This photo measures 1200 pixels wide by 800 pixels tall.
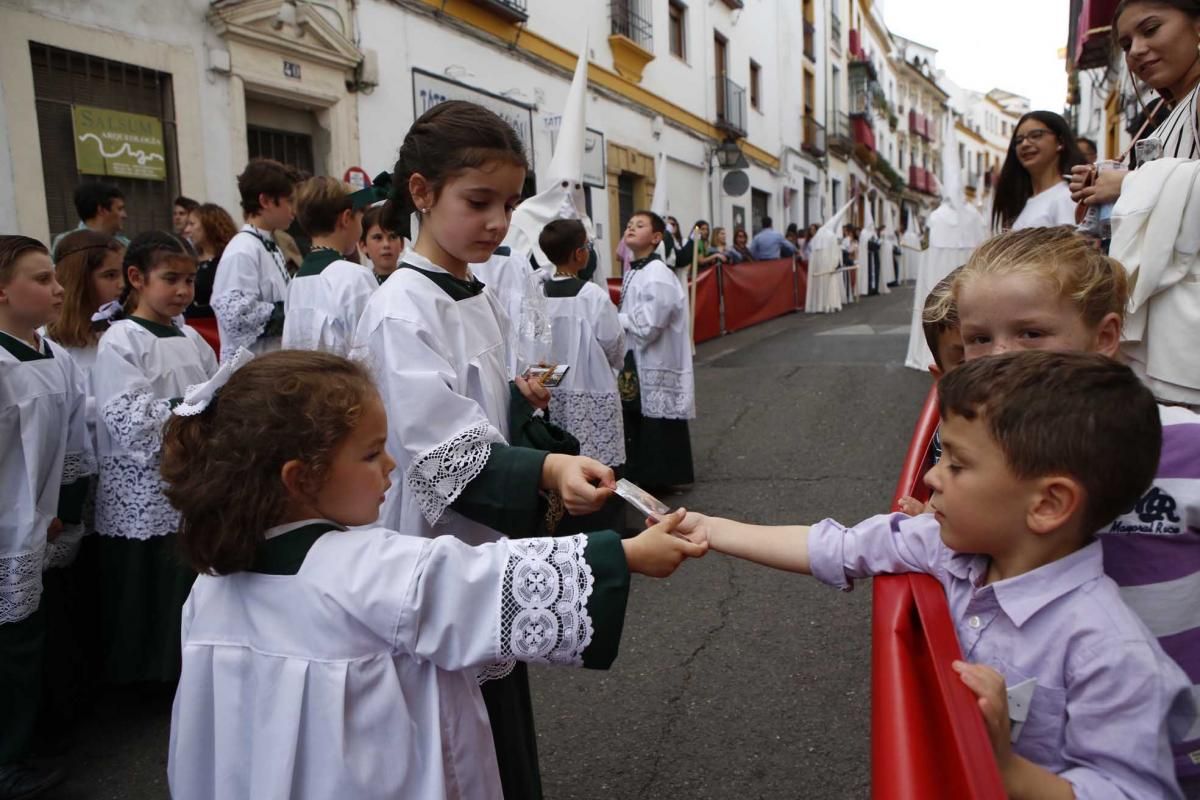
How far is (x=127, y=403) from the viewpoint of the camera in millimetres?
3162

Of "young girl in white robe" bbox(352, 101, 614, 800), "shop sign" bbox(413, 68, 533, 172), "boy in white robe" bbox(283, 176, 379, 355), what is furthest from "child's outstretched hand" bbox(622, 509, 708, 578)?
"shop sign" bbox(413, 68, 533, 172)

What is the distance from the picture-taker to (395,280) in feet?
6.55

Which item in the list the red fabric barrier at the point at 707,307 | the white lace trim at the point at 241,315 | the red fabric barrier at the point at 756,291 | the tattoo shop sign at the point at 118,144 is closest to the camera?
the white lace trim at the point at 241,315

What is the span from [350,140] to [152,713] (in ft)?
22.4

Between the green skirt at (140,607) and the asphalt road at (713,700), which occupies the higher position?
the green skirt at (140,607)

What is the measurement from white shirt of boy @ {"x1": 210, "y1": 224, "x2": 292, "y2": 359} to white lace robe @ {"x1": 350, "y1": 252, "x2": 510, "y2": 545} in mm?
2731

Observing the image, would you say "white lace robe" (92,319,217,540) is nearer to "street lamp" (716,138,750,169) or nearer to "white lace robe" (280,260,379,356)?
"white lace robe" (280,260,379,356)

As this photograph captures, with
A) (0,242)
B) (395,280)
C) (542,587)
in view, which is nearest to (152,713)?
(0,242)

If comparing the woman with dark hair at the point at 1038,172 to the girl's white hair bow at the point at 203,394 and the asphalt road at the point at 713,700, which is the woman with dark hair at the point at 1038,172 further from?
the girl's white hair bow at the point at 203,394

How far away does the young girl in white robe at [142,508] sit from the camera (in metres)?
3.24

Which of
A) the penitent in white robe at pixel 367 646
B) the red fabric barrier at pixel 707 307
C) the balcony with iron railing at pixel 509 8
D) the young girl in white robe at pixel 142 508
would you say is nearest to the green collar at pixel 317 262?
the young girl in white robe at pixel 142 508

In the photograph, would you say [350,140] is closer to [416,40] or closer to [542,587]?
[416,40]

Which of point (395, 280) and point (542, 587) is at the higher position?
point (395, 280)

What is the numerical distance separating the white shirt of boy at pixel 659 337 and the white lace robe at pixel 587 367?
2.43ft
